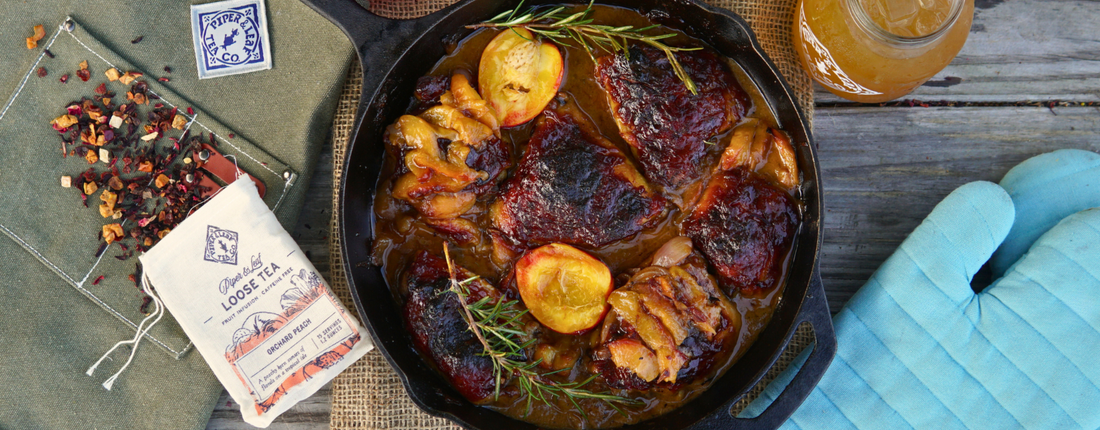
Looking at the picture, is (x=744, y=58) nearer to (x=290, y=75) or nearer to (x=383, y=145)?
(x=383, y=145)

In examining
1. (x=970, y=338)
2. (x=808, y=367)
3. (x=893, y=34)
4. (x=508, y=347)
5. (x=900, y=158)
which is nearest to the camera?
(x=893, y=34)

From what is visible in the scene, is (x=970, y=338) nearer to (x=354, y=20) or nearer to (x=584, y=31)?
(x=584, y=31)

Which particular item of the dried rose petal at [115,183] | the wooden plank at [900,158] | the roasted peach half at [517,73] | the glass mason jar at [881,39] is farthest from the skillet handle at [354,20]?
the wooden plank at [900,158]

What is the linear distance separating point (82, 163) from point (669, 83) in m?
2.22

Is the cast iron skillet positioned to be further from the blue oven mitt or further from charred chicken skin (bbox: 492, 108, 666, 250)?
charred chicken skin (bbox: 492, 108, 666, 250)

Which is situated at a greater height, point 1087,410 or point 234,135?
point 234,135

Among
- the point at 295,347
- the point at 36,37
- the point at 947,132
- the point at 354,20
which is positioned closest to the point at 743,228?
the point at 947,132

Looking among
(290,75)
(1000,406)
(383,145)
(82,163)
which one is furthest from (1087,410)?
(82,163)

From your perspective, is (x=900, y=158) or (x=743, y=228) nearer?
(x=743, y=228)

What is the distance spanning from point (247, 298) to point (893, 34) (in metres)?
2.37

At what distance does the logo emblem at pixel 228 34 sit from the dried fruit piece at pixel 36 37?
519mm

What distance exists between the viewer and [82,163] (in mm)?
2260

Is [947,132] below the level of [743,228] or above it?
below

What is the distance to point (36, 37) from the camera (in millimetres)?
2203
